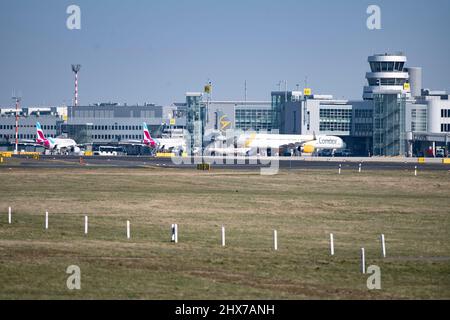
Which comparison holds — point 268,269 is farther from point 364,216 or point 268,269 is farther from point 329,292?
point 364,216

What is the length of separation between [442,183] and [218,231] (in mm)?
46975

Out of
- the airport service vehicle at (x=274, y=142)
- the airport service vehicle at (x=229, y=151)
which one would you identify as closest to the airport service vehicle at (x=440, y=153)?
the airport service vehicle at (x=274, y=142)

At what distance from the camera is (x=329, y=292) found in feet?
105

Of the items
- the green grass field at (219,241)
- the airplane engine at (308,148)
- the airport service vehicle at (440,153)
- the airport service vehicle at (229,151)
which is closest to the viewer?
the green grass field at (219,241)

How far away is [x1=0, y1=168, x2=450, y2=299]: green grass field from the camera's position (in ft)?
108

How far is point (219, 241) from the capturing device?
4650 cm

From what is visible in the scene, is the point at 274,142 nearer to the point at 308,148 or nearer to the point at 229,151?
the point at 308,148

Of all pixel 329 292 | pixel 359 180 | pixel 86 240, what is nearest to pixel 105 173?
pixel 359 180

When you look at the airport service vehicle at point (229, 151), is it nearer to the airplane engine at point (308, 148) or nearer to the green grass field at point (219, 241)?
the airplane engine at point (308, 148)

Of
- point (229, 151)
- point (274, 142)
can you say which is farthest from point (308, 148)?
point (229, 151)

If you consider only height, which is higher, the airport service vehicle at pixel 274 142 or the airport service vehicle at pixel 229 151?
the airport service vehicle at pixel 274 142

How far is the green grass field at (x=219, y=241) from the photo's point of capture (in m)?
32.8

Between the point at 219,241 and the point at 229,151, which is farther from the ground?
the point at 229,151

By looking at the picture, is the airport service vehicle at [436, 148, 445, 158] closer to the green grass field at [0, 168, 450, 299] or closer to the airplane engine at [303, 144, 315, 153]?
the airplane engine at [303, 144, 315, 153]
